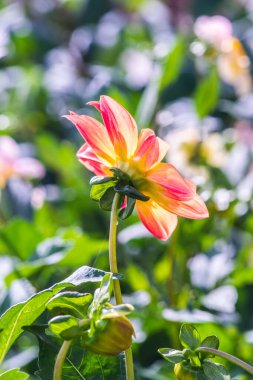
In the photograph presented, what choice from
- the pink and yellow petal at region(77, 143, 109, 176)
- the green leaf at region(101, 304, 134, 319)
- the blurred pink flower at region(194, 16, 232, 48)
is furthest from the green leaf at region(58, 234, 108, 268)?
the blurred pink flower at region(194, 16, 232, 48)

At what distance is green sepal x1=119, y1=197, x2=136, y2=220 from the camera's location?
0.60m

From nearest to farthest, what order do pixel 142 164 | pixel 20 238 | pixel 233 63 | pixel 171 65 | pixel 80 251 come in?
pixel 142 164 → pixel 80 251 → pixel 20 238 → pixel 171 65 → pixel 233 63

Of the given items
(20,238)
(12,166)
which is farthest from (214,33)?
(20,238)

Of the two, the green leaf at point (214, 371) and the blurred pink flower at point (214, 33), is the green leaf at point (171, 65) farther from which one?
the green leaf at point (214, 371)

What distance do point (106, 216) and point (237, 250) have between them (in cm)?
20

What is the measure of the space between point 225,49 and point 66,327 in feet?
2.93

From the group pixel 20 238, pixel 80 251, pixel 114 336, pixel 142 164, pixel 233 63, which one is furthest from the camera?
pixel 233 63

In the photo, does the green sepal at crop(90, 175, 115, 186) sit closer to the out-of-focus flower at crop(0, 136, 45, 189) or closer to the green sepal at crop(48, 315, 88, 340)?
the green sepal at crop(48, 315, 88, 340)

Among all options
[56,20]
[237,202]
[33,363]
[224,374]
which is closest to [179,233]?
[237,202]

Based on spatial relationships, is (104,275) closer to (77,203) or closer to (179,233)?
(179,233)

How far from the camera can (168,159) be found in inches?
49.6

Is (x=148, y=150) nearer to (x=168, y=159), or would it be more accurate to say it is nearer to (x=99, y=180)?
(x=99, y=180)

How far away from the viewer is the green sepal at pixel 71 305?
535mm

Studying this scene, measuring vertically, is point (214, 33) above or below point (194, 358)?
above
